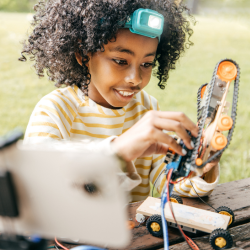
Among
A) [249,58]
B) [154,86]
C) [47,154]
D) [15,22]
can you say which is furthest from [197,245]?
[15,22]

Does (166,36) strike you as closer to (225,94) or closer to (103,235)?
(225,94)

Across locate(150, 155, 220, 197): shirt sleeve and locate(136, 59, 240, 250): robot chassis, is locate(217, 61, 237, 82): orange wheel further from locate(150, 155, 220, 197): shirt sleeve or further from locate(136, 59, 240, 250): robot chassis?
locate(150, 155, 220, 197): shirt sleeve

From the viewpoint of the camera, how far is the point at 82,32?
1.10 metres

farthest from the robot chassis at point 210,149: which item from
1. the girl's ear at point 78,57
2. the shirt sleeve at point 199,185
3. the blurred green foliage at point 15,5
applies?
the blurred green foliage at point 15,5

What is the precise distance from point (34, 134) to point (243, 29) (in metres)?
7.04

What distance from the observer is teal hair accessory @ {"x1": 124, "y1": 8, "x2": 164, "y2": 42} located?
3.18 feet

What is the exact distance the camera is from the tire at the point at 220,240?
0.73 meters

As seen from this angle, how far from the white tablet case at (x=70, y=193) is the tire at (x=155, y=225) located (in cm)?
35

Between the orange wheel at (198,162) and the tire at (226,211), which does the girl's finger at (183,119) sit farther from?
the tire at (226,211)

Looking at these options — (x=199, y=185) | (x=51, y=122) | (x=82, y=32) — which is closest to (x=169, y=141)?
(x=199, y=185)

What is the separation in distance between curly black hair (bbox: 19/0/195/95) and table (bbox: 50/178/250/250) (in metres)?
0.62

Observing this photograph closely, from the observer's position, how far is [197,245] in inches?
30.1

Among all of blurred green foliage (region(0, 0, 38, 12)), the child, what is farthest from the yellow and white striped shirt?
blurred green foliage (region(0, 0, 38, 12))

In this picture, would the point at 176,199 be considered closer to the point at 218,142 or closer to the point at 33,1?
the point at 218,142
